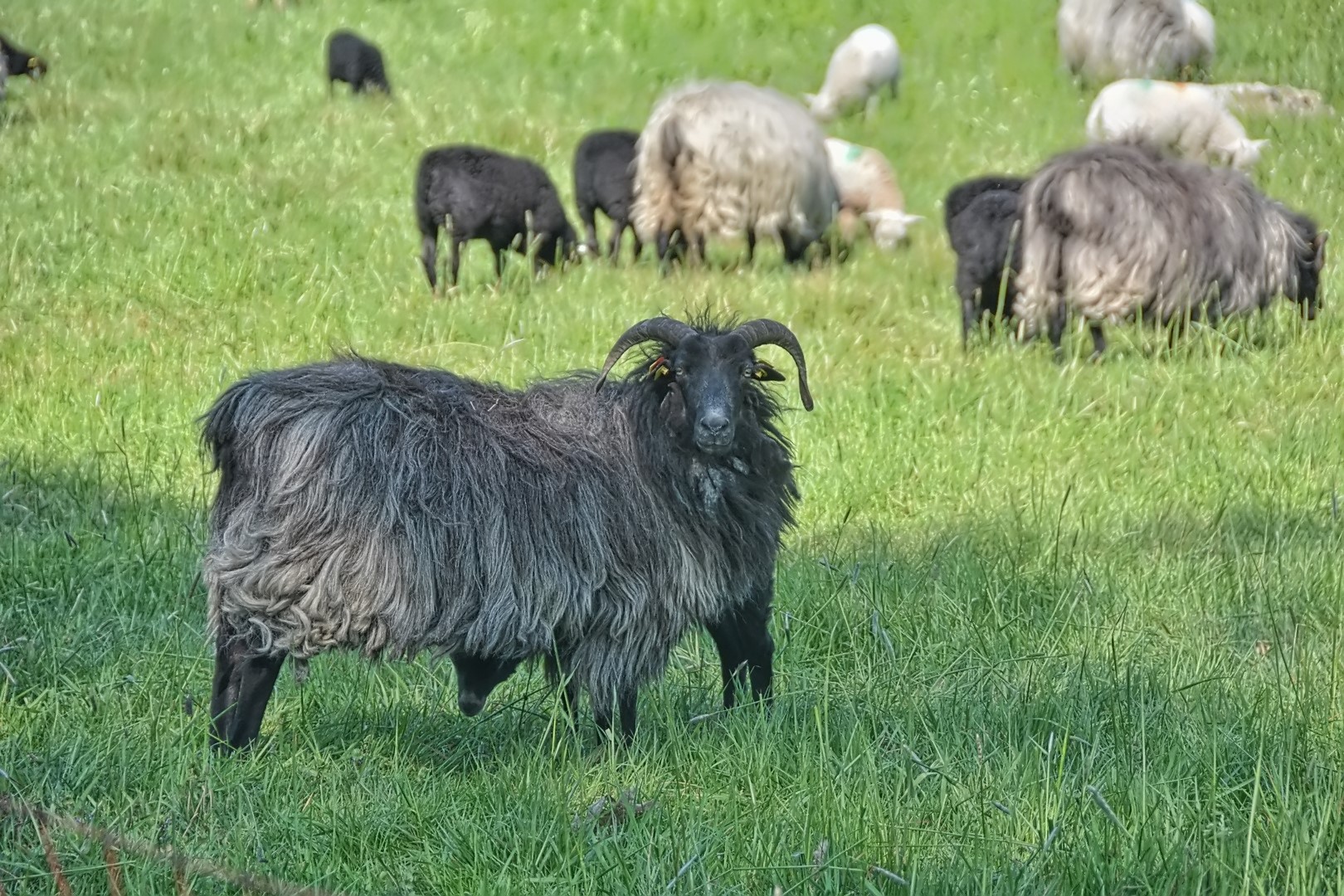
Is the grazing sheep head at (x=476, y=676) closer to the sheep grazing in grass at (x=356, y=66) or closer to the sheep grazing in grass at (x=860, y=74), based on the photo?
the sheep grazing in grass at (x=356, y=66)

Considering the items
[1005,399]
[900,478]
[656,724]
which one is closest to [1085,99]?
[1005,399]

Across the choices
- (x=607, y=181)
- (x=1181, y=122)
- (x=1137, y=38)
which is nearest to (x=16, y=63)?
(x=607, y=181)

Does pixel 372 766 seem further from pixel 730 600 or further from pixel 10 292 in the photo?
pixel 10 292

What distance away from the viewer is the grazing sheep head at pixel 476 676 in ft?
14.9

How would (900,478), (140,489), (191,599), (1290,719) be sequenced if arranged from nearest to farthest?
(1290,719) < (191,599) < (140,489) < (900,478)

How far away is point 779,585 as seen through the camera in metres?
5.84

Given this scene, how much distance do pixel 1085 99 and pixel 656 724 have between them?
1478 centimetres

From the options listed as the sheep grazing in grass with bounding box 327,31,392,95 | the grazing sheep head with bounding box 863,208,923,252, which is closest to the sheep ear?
the grazing sheep head with bounding box 863,208,923,252

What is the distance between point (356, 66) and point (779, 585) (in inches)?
520

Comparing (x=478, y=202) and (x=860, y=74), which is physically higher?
(x=860, y=74)

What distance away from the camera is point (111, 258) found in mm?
11586

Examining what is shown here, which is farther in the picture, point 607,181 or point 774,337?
point 607,181

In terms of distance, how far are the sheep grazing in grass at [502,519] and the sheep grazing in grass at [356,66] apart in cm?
1358

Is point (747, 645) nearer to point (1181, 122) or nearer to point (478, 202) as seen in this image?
point (478, 202)
